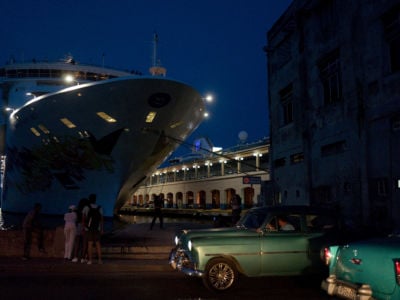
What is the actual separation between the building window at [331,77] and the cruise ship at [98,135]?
20.0 feet

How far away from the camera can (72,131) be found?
19297mm

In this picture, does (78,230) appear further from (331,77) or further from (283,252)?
(331,77)

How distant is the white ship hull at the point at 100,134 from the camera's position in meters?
18.1

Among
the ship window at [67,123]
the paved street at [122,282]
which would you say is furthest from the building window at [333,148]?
the ship window at [67,123]

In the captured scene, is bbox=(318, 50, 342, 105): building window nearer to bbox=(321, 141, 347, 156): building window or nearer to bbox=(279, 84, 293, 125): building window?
bbox=(321, 141, 347, 156): building window

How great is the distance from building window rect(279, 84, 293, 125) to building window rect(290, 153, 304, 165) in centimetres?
173

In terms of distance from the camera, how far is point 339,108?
581 inches

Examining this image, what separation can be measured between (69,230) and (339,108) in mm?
9985

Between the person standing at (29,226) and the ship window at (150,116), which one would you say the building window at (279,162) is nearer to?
the ship window at (150,116)

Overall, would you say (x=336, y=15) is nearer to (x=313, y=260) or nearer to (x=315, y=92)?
(x=315, y=92)

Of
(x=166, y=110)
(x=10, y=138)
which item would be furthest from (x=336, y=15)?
(x=10, y=138)

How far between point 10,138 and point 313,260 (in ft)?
69.4

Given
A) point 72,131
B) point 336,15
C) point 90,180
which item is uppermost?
point 336,15

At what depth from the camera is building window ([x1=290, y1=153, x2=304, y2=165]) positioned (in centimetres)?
1752
